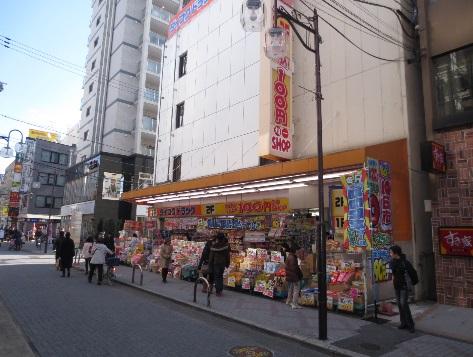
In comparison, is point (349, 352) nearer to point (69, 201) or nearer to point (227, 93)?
point (227, 93)

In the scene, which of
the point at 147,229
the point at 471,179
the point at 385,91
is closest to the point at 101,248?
the point at 147,229

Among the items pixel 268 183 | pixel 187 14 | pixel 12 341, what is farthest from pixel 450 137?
pixel 187 14

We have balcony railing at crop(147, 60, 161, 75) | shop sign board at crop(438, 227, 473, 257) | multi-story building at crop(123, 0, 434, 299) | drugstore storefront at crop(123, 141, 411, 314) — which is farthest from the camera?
balcony railing at crop(147, 60, 161, 75)

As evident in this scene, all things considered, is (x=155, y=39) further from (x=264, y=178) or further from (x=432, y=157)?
(x=432, y=157)

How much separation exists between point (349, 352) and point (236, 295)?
20.3ft

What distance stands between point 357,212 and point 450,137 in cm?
389

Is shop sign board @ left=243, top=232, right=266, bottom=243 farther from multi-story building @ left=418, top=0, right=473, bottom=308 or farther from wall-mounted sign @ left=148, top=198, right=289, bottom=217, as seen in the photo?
multi-story building @ left=418, top=0, right=473, bottom=308

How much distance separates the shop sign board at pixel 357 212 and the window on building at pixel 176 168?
1383cm

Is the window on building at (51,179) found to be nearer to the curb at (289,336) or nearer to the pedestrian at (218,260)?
the pedestrian at (218,260)

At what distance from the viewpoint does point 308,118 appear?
1471 cm

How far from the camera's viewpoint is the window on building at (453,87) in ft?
36.1

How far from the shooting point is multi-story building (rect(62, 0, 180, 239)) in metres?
38.8

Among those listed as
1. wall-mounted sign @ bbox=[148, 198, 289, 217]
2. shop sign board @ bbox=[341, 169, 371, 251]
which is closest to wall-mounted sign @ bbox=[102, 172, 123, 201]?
wall-mounted sign @ bbox=[148, 198, 289, 217]

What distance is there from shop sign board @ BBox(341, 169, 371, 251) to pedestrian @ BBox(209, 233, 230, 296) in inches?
169
